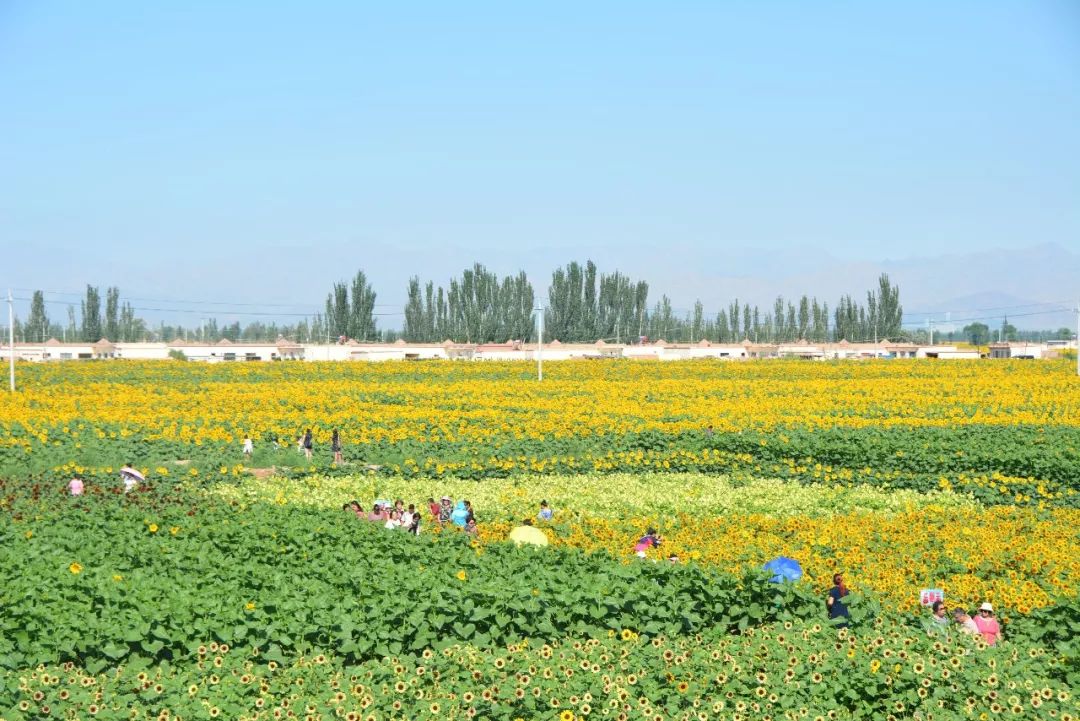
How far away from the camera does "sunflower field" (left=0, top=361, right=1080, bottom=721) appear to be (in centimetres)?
1129

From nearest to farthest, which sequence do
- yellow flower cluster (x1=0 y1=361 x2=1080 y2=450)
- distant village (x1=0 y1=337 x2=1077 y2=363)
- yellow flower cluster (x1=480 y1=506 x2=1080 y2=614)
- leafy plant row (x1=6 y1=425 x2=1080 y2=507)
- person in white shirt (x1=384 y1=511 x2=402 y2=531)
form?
yellow flower cluster (x1=480 y1=506 x2=1080 y2=614)
person in white shirt (x1=384 y1=511 x2=402 y2=531)
leafy plant row (x1=6 y1=425 x2=1080 y2=507)
yellow flower cluster (x1=0 y1=361 x2=1080 y2=450)
distant village (x1=0 y1=337 x2=1077 y2=363)

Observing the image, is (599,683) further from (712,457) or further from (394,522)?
(712,457)

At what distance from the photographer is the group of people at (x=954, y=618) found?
13.6m

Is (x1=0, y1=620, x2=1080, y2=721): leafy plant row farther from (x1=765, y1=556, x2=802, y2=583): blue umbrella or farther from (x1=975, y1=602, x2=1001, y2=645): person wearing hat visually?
(x1=765, y1=556, x2=802, y2=583): blue umbrella

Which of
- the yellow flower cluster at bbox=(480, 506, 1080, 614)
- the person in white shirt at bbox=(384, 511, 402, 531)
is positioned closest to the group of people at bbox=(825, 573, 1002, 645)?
the yellow flower cluster at bbox=(480, 506, 1080, 614)

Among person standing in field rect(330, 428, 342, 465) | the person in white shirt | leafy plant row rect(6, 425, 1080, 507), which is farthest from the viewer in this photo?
person standing in field rect(330, 428, 342, 465)

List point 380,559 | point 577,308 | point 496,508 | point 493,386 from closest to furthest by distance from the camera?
point 380,559, point 496,508, point 493,386, point 577,308

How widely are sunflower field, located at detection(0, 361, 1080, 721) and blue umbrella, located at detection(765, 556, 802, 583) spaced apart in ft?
0.86

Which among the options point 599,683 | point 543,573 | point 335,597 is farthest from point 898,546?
point 335,597

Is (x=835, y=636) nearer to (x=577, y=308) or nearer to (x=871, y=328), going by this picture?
(x=577, y=308)

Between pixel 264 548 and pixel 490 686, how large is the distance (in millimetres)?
7638

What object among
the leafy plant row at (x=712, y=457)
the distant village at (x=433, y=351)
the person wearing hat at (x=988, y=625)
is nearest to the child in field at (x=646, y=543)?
the person wearing hat at (x=988, y=625)

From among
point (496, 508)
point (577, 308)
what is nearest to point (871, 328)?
point (577, 308)

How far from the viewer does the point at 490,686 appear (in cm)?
1143
